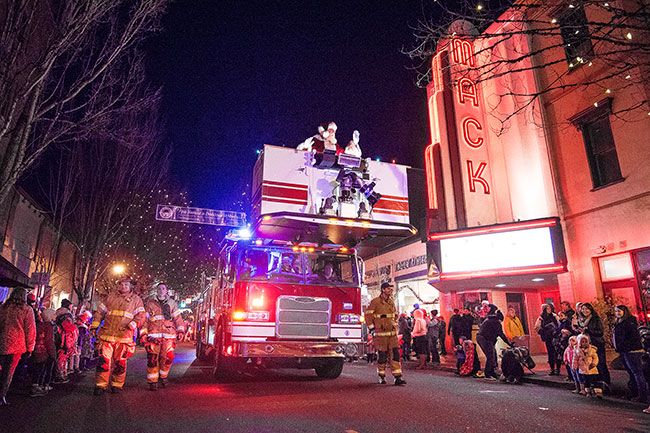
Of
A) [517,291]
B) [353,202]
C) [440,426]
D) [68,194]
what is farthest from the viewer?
[68,194]

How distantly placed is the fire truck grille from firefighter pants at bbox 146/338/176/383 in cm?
201

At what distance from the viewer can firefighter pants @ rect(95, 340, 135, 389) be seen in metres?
7.05

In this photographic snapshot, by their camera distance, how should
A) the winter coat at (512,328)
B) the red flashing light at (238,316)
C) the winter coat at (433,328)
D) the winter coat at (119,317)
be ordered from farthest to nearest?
the winter coat at (433,328)
the winter coat at (512,328)
the red flashing light at (238,316)
the winter coat at (119,317)

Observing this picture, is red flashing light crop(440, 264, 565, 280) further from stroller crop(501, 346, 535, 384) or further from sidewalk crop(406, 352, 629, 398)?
stroller crop(501, 346, 535, 384)

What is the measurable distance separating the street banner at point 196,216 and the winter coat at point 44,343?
13911 millimetres

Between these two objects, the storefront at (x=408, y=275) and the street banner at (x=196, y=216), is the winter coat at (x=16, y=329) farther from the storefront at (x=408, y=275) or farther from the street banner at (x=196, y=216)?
the street banner at (x=196, y=216)

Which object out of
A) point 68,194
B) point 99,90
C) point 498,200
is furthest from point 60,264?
point 498,200

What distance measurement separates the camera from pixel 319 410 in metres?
5.62

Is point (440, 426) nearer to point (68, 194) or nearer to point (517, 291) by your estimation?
point (517, 291)

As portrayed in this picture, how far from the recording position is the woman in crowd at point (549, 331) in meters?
9.63

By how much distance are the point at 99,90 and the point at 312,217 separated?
18.0 feet

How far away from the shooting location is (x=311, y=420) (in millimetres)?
5043

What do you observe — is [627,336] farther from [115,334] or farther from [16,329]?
[16,329]

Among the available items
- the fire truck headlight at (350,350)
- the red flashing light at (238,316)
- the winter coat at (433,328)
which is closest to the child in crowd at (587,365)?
the fire truck headlight at (350,350)
